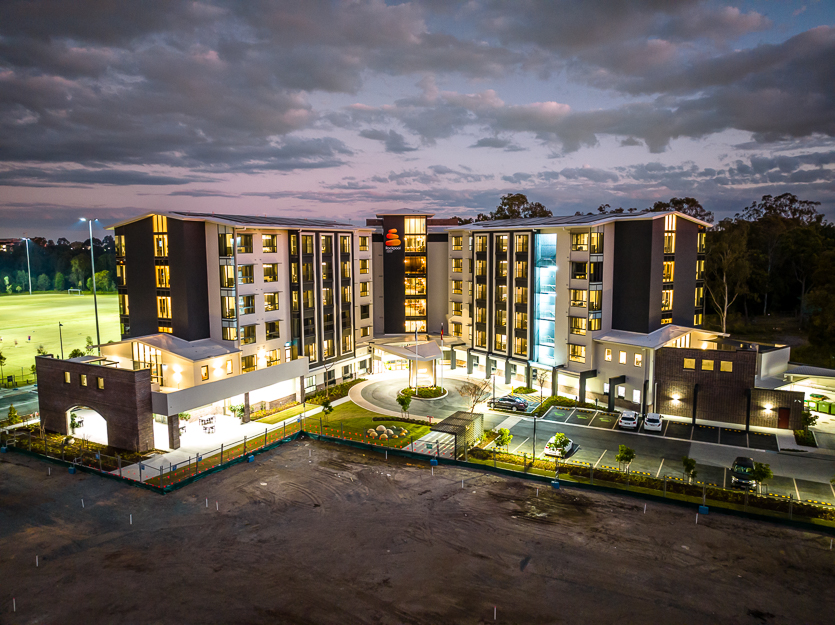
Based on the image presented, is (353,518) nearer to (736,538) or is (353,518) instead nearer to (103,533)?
(103,533)

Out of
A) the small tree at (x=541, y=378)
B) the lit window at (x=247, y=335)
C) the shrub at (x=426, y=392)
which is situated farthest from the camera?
the small tree at (x=541, y=378)

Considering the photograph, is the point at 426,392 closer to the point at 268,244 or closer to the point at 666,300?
the point at 268,244

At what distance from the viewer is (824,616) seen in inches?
810

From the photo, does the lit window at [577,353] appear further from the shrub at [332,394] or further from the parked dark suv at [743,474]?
the shrub at [332,394]

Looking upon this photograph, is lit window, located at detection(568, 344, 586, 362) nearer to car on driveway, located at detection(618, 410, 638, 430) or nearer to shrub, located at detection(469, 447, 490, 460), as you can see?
car on driveway, located at detection(618, 410, 638, 430)

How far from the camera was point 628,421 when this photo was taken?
1709 inches

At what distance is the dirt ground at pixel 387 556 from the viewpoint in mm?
21078

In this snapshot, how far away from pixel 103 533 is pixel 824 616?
32.8 metres

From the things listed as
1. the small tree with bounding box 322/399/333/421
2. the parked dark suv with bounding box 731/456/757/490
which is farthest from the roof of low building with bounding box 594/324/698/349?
the small tree with bounding box 322/399/333/421

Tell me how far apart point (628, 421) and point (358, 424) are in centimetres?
2254

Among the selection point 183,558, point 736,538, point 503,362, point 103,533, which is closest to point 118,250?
point 103,533

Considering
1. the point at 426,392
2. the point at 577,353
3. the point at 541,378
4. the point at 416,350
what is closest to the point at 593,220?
the point at 577,353

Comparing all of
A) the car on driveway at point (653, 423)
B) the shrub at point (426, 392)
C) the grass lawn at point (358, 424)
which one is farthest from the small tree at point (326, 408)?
the car on driveway at point (653, 423)

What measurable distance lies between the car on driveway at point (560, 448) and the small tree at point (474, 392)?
514 inches
